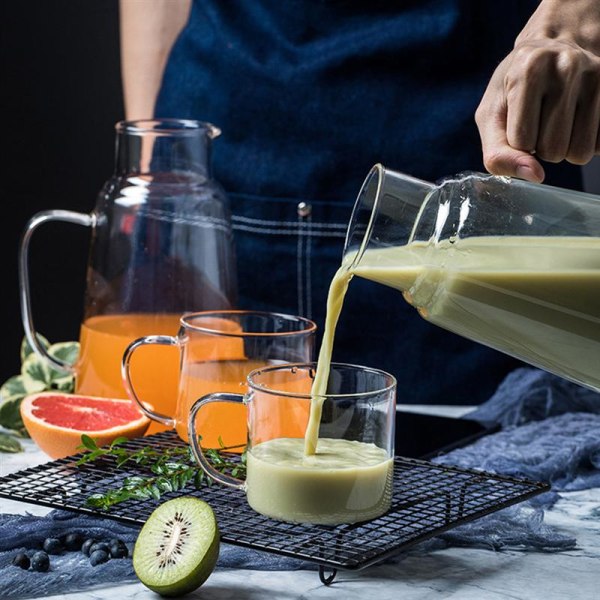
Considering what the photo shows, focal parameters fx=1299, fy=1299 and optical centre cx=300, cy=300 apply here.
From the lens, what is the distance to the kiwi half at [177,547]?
42.5 inches

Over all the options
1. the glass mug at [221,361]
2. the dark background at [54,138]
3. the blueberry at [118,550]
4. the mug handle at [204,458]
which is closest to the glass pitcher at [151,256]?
the glass mug at [221,361]

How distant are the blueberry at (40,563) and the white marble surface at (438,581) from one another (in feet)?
0.17

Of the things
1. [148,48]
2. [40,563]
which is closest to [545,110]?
[40,563]

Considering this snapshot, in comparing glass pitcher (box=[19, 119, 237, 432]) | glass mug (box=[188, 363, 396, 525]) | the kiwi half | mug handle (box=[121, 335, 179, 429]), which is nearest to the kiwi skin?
the kiwi half

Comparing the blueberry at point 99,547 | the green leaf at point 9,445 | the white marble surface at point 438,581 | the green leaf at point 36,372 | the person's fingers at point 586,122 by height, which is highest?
the person's fingers at point 586,122

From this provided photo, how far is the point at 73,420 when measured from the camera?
5.01ft

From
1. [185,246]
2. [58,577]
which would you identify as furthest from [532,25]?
[58,577]

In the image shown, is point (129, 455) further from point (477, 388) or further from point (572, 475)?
point (477, 388)

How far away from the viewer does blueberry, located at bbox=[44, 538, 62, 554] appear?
1.18 meters

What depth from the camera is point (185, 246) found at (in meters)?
1.63

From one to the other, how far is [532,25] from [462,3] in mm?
583

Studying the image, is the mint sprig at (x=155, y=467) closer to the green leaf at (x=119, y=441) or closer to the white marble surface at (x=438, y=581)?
the green leaf at (x=119, y=441)

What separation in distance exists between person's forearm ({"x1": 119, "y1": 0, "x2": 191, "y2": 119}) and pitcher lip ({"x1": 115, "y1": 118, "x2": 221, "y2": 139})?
0.68 m

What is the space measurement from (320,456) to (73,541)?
240mm
